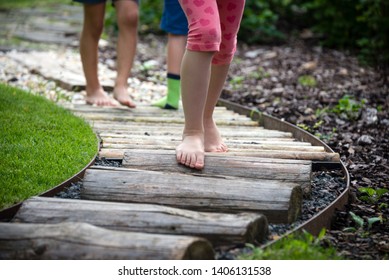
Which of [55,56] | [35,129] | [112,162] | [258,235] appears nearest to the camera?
[258,235]

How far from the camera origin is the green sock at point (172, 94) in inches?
191

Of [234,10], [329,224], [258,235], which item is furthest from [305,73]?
[258,235]

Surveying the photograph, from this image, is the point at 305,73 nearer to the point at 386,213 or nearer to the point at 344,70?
the point at 344,70

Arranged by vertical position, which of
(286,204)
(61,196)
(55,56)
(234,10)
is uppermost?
(234,10)

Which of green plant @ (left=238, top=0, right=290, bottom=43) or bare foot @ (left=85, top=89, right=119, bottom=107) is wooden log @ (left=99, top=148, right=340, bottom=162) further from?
green plant @ (left=238, top=0, right=290, bottom=43)

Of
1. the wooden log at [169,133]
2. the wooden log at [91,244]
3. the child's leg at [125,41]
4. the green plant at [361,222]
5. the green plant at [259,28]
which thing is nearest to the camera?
the wooden log at [91,244]

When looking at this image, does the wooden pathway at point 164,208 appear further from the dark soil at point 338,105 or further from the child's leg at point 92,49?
the child's leg at point 92,49

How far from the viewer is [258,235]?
255 cm

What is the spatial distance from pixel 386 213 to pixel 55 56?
4512 millimetres

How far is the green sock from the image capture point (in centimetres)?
485

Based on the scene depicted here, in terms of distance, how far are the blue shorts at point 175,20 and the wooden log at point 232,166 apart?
173 cm

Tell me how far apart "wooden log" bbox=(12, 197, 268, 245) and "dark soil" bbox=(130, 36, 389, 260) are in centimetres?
45

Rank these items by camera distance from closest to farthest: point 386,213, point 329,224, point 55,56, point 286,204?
point 286,204 → point 329,224 → point 386,213 → point 55,56

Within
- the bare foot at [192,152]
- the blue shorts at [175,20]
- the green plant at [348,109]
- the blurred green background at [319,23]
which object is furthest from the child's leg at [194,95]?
the blurred green background at [319,23]
